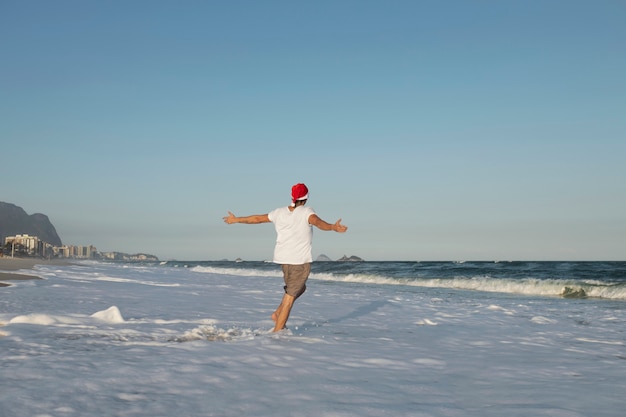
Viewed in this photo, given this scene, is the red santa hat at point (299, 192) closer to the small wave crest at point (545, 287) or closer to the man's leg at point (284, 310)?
the man's leg at point (284, 310)

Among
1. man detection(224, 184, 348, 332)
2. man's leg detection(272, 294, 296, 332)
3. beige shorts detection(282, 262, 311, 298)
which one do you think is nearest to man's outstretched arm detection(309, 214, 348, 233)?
man detection(224, 184, 348, 332)

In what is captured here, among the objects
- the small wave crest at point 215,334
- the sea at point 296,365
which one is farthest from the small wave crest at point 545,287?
the small wave crest at point 215,334

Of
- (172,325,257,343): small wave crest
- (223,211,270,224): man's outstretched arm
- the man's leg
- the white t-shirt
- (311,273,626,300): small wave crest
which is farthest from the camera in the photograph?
(311,273,626,300): small wave crest

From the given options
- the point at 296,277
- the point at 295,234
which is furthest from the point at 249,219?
the point at 296,277

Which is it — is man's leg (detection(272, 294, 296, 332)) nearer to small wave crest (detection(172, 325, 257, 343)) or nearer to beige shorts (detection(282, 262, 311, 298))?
beige shorts (detection(282, 262, 311, 298))

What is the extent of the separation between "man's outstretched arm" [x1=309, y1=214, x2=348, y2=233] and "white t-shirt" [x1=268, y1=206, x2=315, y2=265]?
0.26 ft

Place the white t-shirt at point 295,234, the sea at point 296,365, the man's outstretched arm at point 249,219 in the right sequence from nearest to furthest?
the sea at point 296,365 < the white t-shirt at point 295,234 < the man's outstretched arm at point 249,219

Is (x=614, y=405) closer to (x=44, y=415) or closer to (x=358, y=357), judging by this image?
(x=358, y=357)

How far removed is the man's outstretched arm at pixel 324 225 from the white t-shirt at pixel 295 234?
0.08 meters

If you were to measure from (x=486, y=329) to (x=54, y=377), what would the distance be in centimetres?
695

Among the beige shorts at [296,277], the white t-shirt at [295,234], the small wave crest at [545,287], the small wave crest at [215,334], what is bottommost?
the small wave crest at [545,287]

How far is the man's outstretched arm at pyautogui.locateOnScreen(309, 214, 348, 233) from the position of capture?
658 cm

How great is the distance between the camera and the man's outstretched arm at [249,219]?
285 inches

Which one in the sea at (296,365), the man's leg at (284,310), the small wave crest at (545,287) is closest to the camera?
the sea at (296,365)
